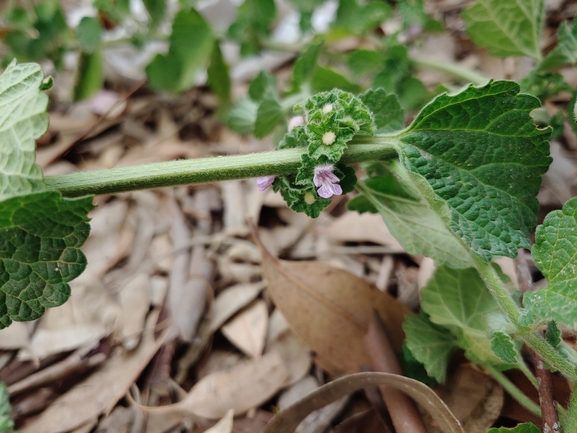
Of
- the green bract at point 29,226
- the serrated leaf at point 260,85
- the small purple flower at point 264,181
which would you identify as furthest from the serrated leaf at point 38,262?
the serrated leaf at point 260,85

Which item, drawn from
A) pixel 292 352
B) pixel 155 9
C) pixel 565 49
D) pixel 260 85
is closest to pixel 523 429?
pixel 292 352

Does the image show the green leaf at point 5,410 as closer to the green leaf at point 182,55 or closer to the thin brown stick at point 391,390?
the thin brown stick at point 391,390

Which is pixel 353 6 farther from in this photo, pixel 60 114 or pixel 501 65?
pixel 60 114

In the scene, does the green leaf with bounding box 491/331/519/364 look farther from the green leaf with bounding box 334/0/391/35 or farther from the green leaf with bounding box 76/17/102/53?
the green leaf with bounding box 76/17/102/53

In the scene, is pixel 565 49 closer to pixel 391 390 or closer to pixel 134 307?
pixel 391 390

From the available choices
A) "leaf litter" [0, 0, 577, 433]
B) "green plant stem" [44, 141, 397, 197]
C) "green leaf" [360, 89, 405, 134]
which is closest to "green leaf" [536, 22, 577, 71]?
"leaf litter" [0, 0, 577, 433]

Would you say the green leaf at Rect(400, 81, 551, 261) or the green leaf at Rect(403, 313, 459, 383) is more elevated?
the green leaf at Rect(400, 81, 551, 261)
